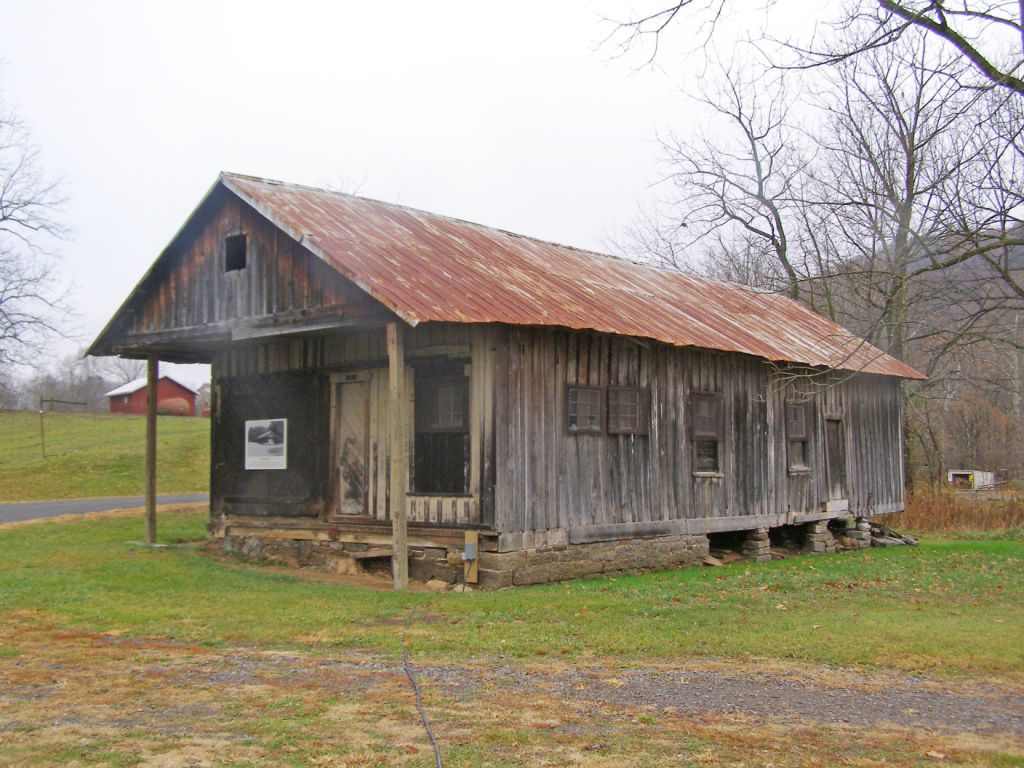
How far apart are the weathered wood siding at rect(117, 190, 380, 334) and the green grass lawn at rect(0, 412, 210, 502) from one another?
17678 mm

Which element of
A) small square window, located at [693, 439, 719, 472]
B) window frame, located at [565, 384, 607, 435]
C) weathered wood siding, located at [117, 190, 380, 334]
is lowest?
small square window, located at [693, 439, 719, 472]

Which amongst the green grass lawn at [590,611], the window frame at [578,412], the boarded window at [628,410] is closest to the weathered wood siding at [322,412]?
the green grass lawn at [590,611]

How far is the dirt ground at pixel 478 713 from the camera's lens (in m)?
6.39

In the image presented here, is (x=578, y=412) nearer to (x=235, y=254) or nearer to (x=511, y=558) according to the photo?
(x=511, y=558)

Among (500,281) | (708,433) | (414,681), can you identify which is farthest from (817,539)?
(414,681)

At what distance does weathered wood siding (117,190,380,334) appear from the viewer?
48.4 feet

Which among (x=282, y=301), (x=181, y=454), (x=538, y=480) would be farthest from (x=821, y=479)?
(x=181, y=454)

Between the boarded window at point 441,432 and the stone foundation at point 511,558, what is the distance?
1.00 metres

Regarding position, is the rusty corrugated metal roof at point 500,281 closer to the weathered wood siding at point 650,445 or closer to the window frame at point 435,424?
the weathered wood siding at point 650,445

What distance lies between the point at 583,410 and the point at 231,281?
6.02 metres

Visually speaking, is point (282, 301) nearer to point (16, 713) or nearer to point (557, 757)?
point (16, 713)

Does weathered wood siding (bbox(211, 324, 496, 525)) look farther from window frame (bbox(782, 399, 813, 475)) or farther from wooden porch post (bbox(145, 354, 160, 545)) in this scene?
window frame (bbox(782, 399, 813, 475))

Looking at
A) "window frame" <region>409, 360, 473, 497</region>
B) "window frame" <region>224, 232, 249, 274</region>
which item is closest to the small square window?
"window frame" <region>409, 360, 473, 497</region>

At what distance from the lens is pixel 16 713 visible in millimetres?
7375
